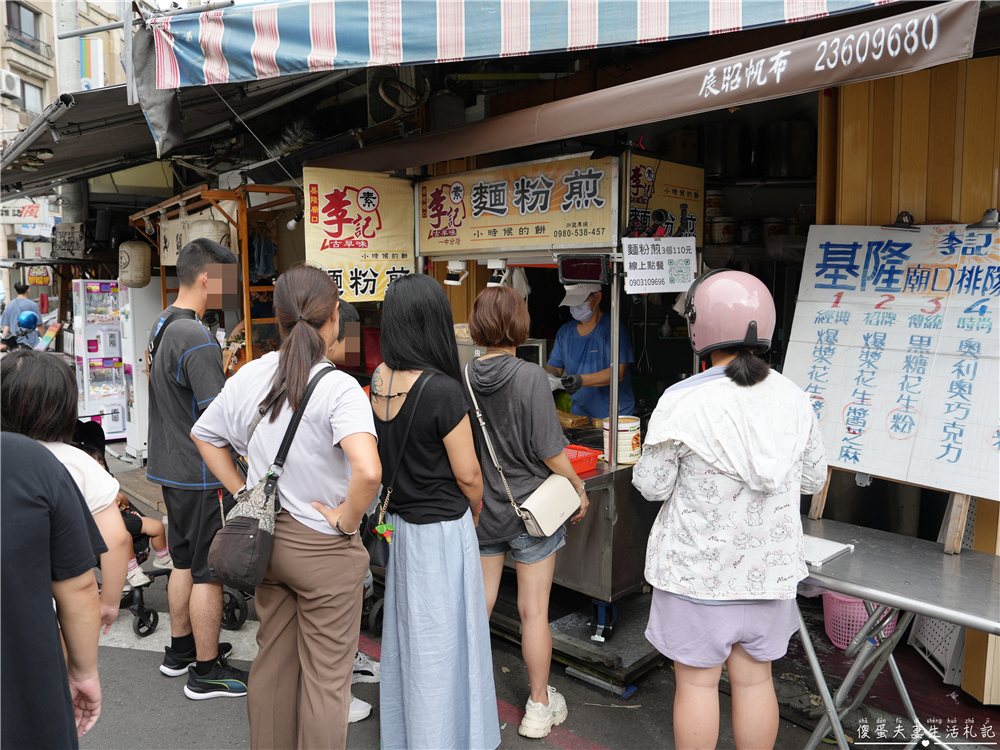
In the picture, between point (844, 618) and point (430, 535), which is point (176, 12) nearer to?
point (430, 535)

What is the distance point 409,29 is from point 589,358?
8.08ft

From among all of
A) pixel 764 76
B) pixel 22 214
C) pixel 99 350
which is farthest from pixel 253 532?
pixel 22 214

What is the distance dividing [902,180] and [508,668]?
3256mm

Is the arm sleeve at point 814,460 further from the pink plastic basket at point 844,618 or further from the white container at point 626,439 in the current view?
the pink plastic basket at point 844,618

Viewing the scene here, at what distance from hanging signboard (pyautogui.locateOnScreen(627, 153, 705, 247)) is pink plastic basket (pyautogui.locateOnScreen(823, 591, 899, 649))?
2216mm

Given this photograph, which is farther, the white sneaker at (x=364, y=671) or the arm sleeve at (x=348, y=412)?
the white sneaker at (x=364, y=671)

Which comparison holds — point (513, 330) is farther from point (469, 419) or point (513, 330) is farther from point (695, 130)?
point (695, 130)

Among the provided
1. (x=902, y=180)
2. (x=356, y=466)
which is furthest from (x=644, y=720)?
(x=902, y=180)

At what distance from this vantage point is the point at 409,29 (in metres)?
3.39

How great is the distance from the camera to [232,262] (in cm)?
374

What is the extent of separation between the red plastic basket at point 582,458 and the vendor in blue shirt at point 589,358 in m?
0.74

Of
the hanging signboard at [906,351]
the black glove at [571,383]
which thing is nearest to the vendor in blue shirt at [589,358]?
the black glove at [571,383]

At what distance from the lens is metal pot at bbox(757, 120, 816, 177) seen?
555 cm

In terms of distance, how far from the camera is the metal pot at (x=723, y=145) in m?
5.60
